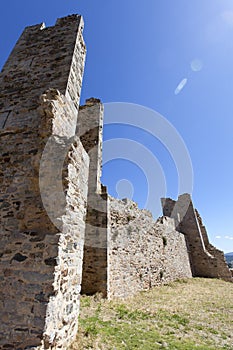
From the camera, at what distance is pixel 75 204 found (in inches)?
151

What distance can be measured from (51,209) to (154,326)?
3.74m

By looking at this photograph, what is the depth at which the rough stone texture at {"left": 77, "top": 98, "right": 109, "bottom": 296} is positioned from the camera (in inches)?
268

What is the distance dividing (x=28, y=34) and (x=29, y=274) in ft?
26.4

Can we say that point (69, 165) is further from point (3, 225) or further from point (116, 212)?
point (116, 212)

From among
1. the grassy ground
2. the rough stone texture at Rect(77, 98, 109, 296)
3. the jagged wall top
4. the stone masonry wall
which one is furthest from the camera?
the stone masonry wall

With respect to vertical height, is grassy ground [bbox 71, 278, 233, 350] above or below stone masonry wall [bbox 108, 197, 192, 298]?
below

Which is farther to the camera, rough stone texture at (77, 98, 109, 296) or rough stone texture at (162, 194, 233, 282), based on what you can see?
rough stone texture at (162, 194, 233, 282)

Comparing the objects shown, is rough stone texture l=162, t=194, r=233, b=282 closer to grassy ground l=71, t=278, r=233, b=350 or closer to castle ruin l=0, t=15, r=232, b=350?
castle ruin l=0, t=15, r=232, b=350

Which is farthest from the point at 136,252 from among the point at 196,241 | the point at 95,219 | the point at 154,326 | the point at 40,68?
the point at 196,241

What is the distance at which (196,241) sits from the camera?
17797mm

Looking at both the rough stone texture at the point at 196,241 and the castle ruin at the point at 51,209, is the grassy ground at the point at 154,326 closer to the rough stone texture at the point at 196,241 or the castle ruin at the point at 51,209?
the castle ruin at the point at 51,209

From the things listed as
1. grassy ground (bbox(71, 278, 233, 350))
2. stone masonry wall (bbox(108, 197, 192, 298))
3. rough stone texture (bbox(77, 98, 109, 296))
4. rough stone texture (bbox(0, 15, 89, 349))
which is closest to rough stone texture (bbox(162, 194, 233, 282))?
stone masonry wall (bbox(108, 197, 192, 298))

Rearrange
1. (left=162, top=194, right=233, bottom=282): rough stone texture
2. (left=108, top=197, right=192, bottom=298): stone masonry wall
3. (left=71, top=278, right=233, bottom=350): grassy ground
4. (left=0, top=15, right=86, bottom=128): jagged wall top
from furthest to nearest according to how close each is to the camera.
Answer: (left=162, top=194, right=233, bottom=282): rough stone texture
(left=108, top=197, right=192, bottom=298): stone masonry wall
(left=0, top=15, right=86, bottom=128): jagged wall top
(left=71, top=278, right=233, bottom=350): grassy ground

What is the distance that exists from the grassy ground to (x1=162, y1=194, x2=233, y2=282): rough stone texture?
10.6 metres
